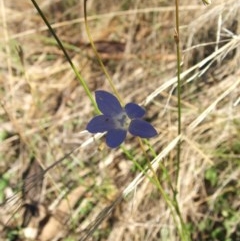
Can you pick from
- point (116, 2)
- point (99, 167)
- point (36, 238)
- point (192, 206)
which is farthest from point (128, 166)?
point (116, 2)

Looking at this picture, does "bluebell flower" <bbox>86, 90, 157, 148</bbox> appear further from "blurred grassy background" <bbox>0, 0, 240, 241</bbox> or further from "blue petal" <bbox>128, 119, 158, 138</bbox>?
"blurred grassy background" <bbox>0, 0, 240, 241</bbox>

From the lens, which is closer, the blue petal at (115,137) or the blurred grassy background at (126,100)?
the blue petal at (115,137)

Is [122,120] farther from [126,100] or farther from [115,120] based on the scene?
[126,100]

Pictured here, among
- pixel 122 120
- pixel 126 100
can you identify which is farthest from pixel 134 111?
pixel 126 100

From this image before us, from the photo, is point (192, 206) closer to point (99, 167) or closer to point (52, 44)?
point (99, 167)

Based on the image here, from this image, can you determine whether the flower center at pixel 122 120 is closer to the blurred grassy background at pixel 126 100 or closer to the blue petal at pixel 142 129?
the blue petal at pixel 142 129

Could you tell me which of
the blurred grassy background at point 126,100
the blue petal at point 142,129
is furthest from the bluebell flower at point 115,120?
the blurred grassy background at point 126,100

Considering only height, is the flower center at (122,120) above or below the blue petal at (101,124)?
below
